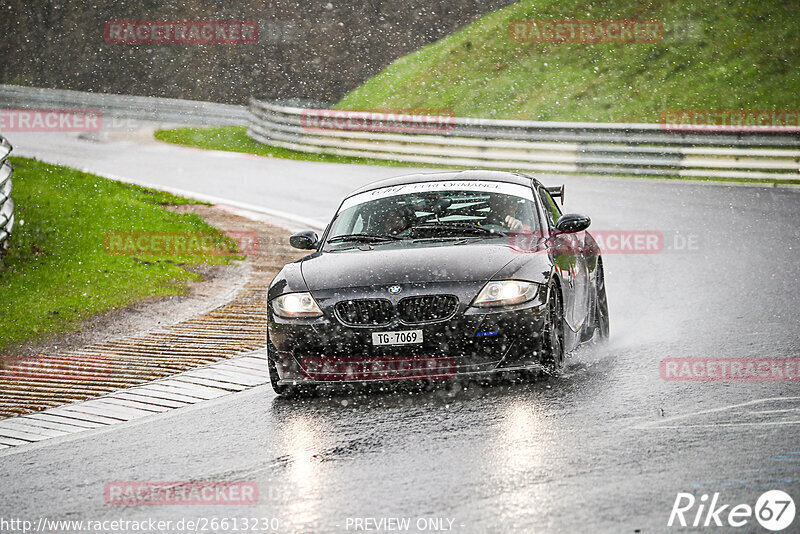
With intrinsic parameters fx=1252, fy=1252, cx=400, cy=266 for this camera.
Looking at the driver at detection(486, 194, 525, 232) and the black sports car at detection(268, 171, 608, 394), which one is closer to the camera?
the black sports car at detection(268, 171, 608, 394)

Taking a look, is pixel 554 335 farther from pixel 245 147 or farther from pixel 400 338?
pixel 245 147

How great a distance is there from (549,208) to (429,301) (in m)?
2.46

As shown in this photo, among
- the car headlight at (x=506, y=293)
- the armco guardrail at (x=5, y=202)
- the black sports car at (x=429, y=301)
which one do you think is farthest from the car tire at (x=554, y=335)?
the armco guardrail at (x=5, y=202)

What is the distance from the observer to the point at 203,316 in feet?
41.3

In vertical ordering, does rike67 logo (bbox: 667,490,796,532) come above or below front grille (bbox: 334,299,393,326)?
below

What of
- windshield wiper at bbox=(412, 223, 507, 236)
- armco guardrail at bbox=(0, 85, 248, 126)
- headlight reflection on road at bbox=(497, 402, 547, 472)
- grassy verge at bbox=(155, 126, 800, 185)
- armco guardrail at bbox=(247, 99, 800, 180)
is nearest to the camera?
headlight reflection on road at bbox=(497, 402, 547, 472)

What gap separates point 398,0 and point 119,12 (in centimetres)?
1335

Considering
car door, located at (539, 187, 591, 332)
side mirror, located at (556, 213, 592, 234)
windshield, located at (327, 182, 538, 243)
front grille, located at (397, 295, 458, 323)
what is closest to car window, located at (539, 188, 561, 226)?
car door, located at (539, 187, 591, 332)

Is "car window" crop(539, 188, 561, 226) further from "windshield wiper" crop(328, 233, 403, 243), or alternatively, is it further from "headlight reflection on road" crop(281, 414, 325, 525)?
"headlight reflection on road" crop(281, 414, 325, 525)

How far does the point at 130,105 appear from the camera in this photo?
131 ft

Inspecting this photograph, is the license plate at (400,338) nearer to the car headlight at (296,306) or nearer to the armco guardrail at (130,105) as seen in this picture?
the car headlight at (296,306)

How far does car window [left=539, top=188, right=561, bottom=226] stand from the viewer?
10.1 m

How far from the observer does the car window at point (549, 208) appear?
10.1 meters

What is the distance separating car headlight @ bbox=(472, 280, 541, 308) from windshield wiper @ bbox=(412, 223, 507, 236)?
1019 millimetres
